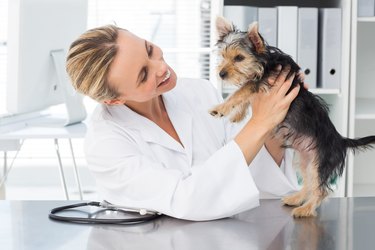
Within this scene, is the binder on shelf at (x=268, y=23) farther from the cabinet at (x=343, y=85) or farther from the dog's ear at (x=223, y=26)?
the dog's ear at (x=223, y=26)

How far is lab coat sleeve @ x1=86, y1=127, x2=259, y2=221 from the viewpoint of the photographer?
1.50 m

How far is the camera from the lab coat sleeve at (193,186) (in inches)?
59.2

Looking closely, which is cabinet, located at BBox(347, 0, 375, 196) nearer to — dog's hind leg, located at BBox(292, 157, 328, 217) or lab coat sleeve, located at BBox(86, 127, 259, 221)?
dog's hind leg, located at BBox(292, 157, 328, 217)

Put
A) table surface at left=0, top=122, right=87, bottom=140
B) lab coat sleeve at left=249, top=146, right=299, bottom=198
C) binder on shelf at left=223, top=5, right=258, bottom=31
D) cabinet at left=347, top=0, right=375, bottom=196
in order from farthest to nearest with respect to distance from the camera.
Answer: cabinet at left=347, top=0, right=375, bottom=196, binder on shelf at left=223, top=5, right=258, bottom=31, table surface at left=0, top=122, right=87, bottom=140, lab coat sleeve at left=249, top=146, right=299, bottom=198

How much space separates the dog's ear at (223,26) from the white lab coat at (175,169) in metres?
0.29

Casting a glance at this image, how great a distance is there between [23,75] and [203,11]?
2.43m

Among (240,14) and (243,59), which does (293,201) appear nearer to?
(243,59)

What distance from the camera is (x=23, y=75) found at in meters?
2.91

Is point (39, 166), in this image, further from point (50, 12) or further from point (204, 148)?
point (204, 148)

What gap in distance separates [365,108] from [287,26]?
1.96ft

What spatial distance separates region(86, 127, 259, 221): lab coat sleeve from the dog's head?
0.17 metres

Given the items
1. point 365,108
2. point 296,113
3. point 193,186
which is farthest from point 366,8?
point 193,186

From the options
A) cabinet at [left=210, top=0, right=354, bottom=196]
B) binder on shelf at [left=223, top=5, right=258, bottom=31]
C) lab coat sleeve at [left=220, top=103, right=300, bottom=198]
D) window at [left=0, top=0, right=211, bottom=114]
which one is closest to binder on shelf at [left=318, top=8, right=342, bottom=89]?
cabinet at [left=210, top=0, right=354, bottom=196]

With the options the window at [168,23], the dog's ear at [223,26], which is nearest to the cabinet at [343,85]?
the dog's ear at [223,26]
